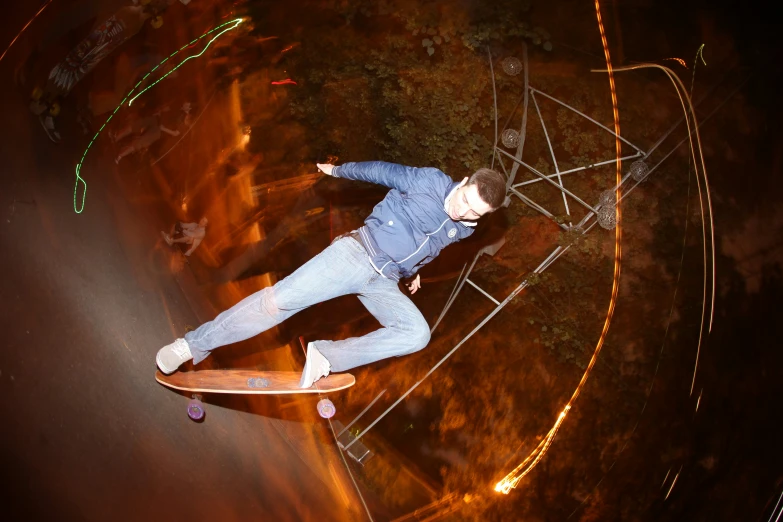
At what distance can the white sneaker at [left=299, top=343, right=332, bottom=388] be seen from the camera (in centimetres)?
243

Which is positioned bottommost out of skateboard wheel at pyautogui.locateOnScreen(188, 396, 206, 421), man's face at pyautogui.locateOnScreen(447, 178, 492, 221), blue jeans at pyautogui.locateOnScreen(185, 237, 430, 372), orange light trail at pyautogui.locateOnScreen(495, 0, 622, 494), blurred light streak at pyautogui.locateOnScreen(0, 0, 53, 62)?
orange light trail at pyautogui.locateOnScreen(495, 0, 622, 494)

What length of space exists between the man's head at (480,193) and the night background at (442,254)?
162 centimetres

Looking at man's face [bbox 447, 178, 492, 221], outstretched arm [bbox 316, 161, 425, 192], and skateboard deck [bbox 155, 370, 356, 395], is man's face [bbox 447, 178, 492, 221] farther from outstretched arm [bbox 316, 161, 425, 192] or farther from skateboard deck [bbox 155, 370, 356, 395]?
skateboard deck [bbox 155, 370, 356, 395]

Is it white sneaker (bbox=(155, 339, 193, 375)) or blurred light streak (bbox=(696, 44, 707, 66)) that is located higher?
white sneaker (bbox=(155, 339, 193, 375))

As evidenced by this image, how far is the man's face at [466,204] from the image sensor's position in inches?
84.5

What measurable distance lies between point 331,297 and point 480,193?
924 millimetres

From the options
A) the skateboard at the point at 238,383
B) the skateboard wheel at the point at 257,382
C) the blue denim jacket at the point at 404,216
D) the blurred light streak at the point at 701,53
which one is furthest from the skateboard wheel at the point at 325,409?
the blurred light streak at the point at 701,53

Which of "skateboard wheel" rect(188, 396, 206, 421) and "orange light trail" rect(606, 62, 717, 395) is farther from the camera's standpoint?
"orange light trail" rect(606, 62, 717, 395)

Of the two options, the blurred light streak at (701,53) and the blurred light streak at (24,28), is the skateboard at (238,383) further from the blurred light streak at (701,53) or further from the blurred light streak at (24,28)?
the blurred light streak at (701,53)

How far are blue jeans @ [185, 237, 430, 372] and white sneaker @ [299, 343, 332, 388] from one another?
0.04m

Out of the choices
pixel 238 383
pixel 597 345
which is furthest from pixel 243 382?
pixel 597 345

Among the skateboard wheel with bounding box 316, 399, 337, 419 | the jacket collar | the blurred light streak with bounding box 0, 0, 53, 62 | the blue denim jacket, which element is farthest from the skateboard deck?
the blurred light streak with bounding box 0, 0, 53, 62

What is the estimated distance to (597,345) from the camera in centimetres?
374

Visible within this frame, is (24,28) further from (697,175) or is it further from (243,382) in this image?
(697,175)
